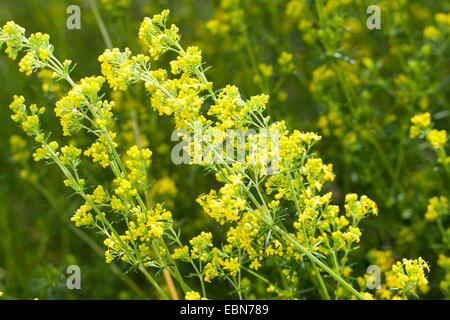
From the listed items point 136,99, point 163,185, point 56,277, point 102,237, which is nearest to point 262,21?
point 136,99

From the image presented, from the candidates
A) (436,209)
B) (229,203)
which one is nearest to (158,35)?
(229,203)

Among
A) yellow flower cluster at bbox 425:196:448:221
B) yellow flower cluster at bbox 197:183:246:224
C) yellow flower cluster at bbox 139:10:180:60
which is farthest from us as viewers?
yellow flower cluster at bbox 425:196:448:221

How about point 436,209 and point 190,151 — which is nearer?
point 190,151

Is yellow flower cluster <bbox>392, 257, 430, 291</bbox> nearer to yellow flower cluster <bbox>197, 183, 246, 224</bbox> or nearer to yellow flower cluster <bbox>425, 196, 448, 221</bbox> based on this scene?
yellow flower cluster <bbox>197, 183, 246, 224</bbox>

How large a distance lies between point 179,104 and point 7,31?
693mm

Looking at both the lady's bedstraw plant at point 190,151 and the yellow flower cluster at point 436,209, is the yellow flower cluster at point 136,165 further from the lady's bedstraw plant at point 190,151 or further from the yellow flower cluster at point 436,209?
the yellow flower cluster at point 436,209

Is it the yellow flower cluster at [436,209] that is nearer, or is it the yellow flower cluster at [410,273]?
the yellow flower cluster at [410,273]

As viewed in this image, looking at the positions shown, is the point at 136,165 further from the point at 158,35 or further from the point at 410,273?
the point at 410,273

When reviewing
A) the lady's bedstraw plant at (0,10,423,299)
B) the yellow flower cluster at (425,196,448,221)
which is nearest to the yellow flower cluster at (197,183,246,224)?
the lady's bedstraw plant at (0,10,423,299)

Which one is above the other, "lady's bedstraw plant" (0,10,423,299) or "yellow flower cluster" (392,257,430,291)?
"lady's bedstraw plant" (0,10,423,299)

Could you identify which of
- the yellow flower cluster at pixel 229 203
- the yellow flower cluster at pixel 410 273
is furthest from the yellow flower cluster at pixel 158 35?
the yellow flower cluster at pixel 410 273

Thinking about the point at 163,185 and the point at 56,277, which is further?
the point at 163,185
